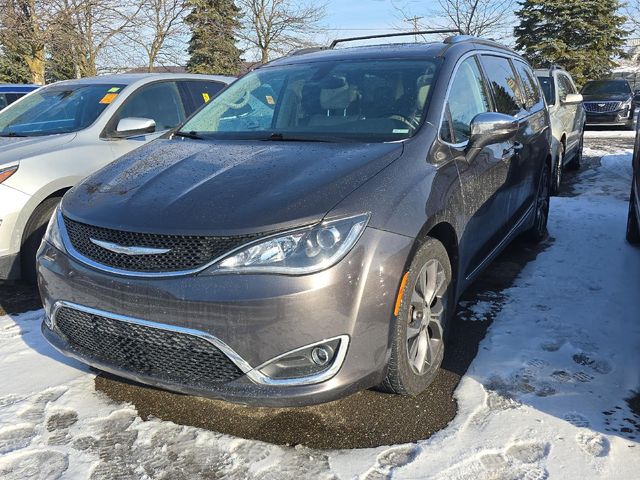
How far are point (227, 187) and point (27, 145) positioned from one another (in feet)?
8.72

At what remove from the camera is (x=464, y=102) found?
3566mm

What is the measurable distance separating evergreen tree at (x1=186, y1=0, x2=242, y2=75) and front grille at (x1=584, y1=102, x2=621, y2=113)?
18077 mm

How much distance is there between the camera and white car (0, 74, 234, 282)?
13.5 feet

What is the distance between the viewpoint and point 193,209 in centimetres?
249

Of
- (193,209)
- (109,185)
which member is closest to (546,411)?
(193,209)

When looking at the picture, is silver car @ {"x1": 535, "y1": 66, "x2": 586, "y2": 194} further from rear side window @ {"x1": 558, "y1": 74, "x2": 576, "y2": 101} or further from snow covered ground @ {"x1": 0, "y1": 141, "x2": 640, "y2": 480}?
snow covered ground @ {"x1": 0, "y1": 141, "x2": 640, "y2": 480}

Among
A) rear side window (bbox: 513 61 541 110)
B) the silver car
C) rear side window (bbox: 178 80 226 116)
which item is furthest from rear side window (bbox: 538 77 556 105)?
rear side window (bbox: 178 80 226 116)

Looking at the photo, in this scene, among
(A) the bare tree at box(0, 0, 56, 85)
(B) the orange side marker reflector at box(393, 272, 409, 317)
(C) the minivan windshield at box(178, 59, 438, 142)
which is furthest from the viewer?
(A) the bare tree at box(0, 0, 56, 85)

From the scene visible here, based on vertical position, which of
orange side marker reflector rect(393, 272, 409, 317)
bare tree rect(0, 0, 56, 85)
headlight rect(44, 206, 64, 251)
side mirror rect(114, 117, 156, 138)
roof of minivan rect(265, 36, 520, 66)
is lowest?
orange side marker reflector rect(393, 272, 409, 317)

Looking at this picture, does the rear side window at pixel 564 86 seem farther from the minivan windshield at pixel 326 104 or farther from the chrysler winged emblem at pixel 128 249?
the chrysler winged emblem at pixel 128 249

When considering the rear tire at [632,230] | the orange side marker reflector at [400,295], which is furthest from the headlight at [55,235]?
the rear tire at [632,230]

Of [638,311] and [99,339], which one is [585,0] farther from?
[99,339]

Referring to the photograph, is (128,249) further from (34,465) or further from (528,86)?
(528,86)

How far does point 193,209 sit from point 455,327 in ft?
6.65
